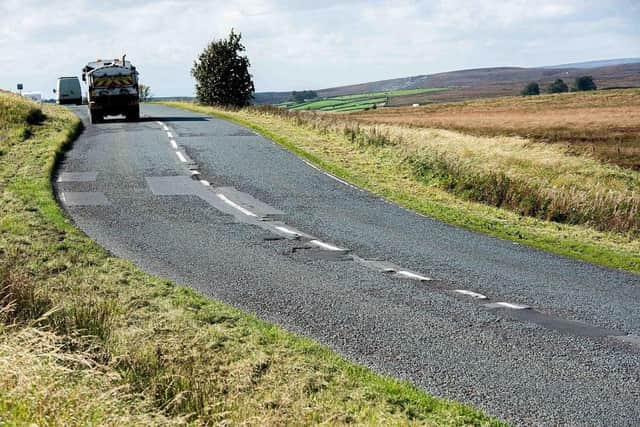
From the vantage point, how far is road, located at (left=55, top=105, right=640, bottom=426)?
7367 millimetres

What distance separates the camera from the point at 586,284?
1101 cm

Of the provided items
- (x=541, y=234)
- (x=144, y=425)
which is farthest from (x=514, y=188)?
(x=144, y=425)

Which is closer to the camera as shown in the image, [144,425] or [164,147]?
[144,425]

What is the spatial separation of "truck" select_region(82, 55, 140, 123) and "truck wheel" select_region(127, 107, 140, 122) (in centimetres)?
26

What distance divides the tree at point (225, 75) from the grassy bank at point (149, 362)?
4398 cm

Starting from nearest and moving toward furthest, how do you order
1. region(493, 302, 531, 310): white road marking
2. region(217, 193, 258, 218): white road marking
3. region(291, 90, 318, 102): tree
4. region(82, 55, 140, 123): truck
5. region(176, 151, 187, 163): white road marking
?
region(493, 302, 531, 310): white road marking → region(217, 193, 258, 218): white road marking → region(176, 151, 187, 163): white road marking → region(82, 55, 140, 123): truck → region(291, 90, 318, 102): tree

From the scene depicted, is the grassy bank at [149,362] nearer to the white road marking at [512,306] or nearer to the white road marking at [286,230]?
the white road marking at [512,306]

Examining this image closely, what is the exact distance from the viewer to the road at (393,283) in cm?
737

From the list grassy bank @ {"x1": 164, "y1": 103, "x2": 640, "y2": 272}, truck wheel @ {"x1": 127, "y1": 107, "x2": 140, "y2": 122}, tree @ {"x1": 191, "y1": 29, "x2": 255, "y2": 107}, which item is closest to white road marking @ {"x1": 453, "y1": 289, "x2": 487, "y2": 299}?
grassy bank @ {"x1": 164, "y1": 103, "x2": 640, "y2": 272}

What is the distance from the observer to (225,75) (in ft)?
180

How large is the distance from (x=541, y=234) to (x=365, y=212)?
3.64m

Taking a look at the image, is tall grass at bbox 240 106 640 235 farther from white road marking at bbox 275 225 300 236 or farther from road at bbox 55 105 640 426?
white road marking at bbox 275 225 300 236

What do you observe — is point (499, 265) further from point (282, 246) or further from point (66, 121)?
point (66, 121)

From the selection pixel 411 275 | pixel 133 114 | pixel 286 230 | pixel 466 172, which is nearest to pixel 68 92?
pixel 133 114
